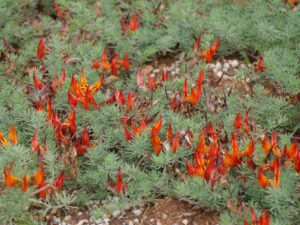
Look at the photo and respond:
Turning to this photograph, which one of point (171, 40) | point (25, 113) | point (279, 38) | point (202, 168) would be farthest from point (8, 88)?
point (279, 38)

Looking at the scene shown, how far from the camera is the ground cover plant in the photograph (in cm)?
285

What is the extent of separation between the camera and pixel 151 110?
137 inches

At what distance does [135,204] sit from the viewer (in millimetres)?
3021

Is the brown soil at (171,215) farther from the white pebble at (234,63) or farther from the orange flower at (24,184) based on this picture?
the white pebble at (234,63)

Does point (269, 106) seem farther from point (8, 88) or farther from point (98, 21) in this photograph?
point (8, 88)

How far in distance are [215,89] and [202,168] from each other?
1.01m

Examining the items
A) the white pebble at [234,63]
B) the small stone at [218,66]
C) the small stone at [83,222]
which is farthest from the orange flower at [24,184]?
the white pebble at [234,63]

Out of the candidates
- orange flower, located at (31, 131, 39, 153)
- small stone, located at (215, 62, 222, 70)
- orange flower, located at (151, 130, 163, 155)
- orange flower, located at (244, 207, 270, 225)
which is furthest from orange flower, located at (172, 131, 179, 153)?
small stone, located at (215, 62, 222, 70)

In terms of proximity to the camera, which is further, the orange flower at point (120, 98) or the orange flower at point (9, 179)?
the orange flower at point (120, 98)

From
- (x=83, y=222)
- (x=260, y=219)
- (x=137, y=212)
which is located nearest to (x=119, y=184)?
(x=137, y=212)

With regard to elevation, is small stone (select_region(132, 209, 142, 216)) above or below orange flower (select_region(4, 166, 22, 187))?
below

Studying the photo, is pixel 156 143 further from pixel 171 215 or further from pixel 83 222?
pixel 83 222

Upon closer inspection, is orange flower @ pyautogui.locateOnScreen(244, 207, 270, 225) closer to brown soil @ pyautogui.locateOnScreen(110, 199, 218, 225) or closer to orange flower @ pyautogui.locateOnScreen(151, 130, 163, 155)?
brown soil @ pyautogui.locateOnScreen(110, 199, 218, 225)

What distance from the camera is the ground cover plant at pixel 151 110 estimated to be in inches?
112
